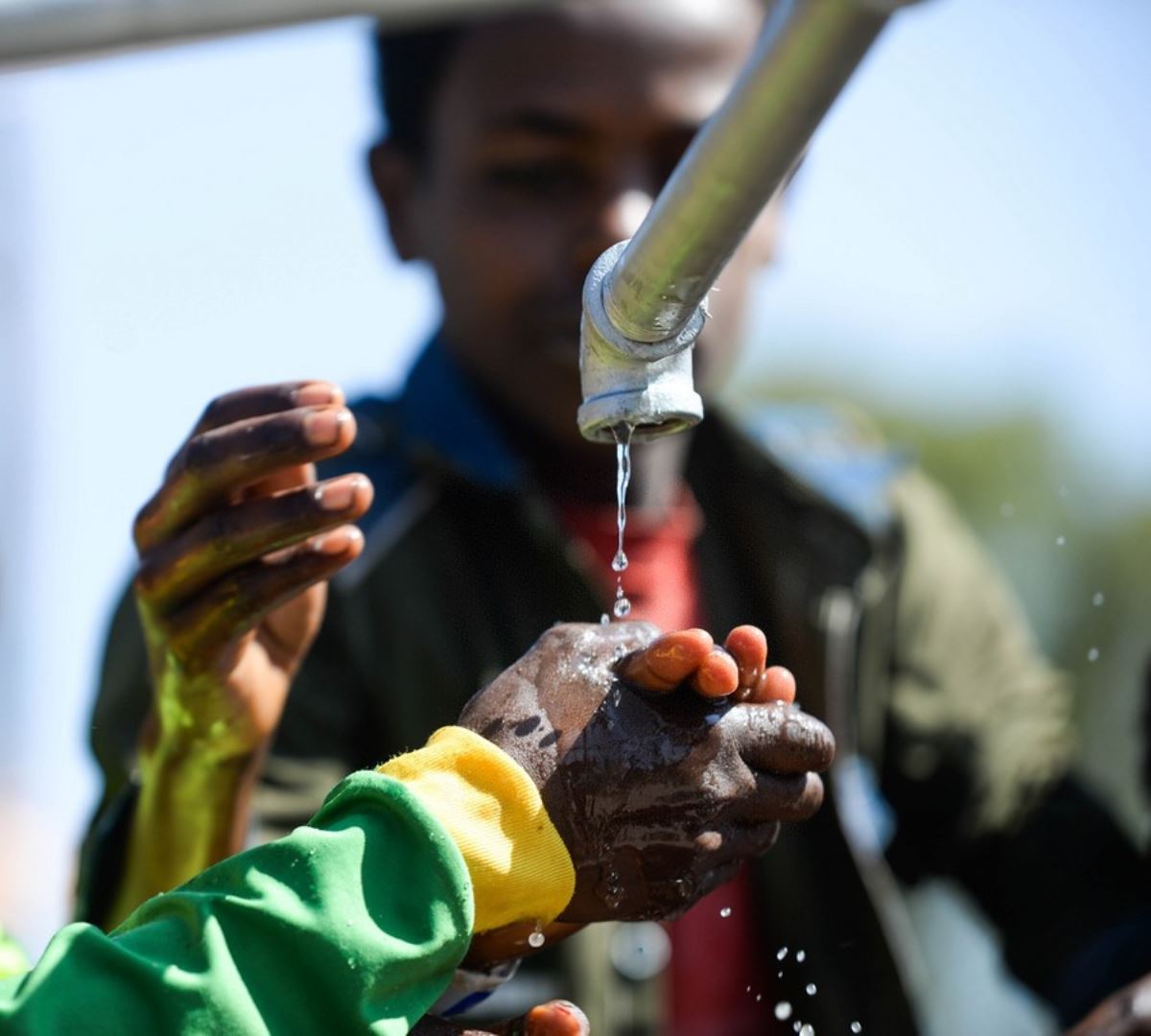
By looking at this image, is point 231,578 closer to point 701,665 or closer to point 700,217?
point 701,665

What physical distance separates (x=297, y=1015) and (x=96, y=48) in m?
1.63

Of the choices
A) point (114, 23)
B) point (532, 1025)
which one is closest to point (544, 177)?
point (114, 23)

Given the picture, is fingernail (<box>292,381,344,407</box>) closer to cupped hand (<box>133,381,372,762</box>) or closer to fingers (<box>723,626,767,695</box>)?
cupped hand (<box>133,381,372,762</box>)

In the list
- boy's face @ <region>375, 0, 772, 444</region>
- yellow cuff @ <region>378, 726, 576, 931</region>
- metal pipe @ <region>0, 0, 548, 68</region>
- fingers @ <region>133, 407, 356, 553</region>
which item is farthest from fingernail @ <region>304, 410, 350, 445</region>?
boy's face @ <region>375, 0, 772, 444</region>

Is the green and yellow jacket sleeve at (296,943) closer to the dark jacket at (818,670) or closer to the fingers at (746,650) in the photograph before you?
the fingers at (746,650)

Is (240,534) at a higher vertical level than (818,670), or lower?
higher

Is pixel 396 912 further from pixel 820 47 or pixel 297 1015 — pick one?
pixel 820 47

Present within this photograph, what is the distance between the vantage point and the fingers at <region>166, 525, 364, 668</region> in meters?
1.92

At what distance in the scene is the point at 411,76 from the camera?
3391 mm

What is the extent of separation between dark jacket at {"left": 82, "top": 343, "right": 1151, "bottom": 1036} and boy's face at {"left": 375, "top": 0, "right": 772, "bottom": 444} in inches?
5.3

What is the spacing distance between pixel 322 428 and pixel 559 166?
133 cm

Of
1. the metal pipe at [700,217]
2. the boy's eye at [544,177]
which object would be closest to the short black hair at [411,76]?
→ the boy's eye at [544,177]

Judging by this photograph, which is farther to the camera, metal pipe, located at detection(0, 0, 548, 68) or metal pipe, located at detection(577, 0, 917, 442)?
metal pipe, located at detection(0, 0, 548, 68)

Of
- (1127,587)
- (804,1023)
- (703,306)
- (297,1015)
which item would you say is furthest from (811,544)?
(1127,587)
